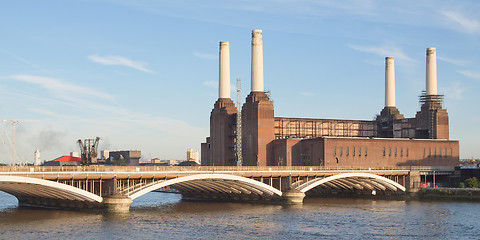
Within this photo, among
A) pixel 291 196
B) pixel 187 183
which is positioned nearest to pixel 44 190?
pixel 187 183

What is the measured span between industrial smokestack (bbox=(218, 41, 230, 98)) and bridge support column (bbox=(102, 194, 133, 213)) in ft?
245

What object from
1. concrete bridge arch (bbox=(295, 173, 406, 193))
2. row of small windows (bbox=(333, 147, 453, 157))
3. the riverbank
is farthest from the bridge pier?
row of small windows (bbox=(333, 147, 453, 157))

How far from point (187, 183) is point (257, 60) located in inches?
2023

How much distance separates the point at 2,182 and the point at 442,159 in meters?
110

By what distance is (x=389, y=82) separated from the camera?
179750 millimetres

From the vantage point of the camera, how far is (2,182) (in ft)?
263

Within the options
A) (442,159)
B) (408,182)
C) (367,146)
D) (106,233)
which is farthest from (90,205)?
(442,159)

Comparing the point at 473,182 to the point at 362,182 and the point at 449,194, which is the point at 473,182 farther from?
the point at 362,182

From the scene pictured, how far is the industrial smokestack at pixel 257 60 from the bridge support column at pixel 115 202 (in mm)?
70647

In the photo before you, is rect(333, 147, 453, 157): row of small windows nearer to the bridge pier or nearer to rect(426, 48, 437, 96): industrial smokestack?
rect(426, 48, 437, 96): industrial smokestack

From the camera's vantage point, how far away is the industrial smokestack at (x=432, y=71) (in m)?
166

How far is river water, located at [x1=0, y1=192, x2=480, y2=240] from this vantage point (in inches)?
2778

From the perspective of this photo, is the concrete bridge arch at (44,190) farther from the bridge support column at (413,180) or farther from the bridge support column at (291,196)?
the bridge support column at (413,180)

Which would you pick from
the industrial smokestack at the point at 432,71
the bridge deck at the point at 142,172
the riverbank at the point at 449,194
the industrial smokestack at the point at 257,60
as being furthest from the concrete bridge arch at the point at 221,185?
the industrial smokestack at the point at 432,71
